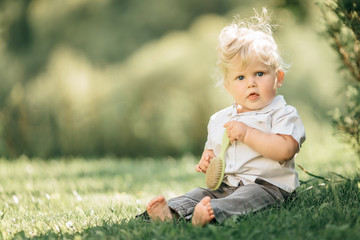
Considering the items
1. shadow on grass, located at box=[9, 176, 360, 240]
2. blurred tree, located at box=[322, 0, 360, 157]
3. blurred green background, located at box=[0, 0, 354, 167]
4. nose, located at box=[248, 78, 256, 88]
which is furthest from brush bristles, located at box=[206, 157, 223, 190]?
blurred green background, located at box=[0, 0, 354, 167]

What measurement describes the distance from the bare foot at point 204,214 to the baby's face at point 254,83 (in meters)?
0.70

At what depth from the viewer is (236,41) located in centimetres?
276

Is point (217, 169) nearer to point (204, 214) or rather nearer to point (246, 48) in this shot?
point (204, 214)

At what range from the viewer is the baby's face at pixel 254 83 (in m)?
2.71

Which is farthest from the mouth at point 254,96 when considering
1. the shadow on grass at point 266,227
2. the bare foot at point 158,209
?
the bare foot at point 158,209

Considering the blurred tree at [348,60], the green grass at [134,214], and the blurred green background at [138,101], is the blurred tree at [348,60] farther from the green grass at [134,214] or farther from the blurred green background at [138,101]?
the blurred green background at [138,101]

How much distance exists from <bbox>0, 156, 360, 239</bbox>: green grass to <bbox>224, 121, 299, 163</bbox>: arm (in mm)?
292

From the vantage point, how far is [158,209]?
8.21ft

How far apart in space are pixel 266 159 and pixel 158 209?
0.67 metres

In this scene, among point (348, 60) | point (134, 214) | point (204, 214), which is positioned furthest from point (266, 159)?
point (348, 60)

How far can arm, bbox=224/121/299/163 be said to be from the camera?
2555mm

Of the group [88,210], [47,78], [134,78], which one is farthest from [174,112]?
[88,210]

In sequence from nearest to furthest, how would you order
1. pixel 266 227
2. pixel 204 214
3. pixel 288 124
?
pixel 266 227
pixel 204 214
pixel 288 124

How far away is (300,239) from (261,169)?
2.30 feet
